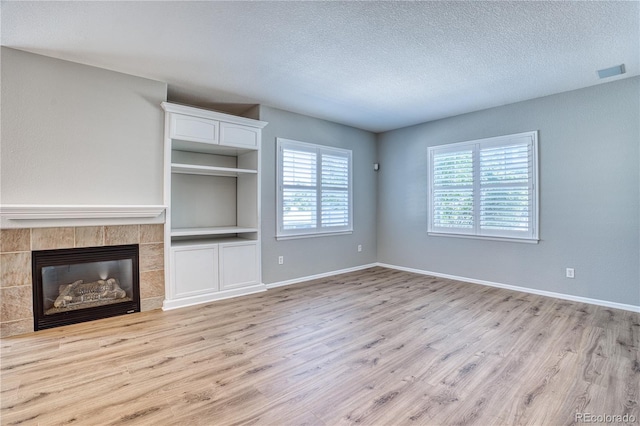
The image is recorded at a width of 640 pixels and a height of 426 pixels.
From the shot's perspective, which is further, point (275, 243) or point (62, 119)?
point (275, 243)

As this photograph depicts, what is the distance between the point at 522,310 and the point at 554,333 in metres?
0.66

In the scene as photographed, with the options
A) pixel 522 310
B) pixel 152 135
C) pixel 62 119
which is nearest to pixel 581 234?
pixel 522 310

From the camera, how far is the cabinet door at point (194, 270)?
3.78m

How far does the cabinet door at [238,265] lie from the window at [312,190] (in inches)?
23.7

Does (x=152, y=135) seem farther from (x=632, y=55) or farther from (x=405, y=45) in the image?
(x=632, y=55)

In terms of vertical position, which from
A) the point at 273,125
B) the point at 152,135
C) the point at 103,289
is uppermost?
the point at 273,125

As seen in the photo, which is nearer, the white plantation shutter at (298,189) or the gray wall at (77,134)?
the gray wall at (77,134)

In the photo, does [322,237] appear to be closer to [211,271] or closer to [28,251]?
[211,271]

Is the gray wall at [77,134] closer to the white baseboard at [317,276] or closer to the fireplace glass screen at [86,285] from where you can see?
the fireplace glass screen at [86,285]

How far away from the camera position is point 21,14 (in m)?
2.40

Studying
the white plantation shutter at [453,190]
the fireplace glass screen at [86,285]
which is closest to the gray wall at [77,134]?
the fireplace glass screen at [86,285]

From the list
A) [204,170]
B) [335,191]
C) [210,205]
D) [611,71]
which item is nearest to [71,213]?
[204,170]

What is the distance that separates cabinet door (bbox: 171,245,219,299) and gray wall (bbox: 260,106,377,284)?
81 cm

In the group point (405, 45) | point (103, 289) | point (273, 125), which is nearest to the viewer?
point (405, 45)
